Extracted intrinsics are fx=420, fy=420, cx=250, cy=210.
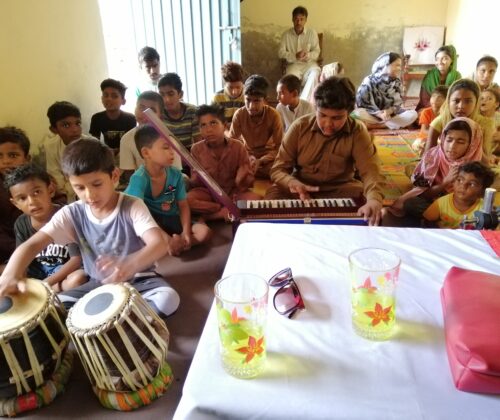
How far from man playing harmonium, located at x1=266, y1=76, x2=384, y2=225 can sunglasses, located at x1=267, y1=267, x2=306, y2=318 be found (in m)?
1.16

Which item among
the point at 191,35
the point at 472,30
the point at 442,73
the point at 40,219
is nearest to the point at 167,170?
the point at 40,219

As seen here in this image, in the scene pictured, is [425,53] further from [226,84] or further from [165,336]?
[165,336]

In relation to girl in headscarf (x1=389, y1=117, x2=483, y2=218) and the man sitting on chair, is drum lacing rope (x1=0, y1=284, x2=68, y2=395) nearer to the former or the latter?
girl in headscarf (x1=389, y1=117, x2=483, y2=218)

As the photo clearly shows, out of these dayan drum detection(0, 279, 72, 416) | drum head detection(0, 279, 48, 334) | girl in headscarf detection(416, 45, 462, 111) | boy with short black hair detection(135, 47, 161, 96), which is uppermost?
boy with short black hair detection(135, 47, 161, 96)

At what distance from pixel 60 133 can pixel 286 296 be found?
2375 millimetres

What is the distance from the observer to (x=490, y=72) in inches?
164

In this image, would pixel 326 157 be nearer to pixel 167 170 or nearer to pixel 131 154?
pixel 167 170

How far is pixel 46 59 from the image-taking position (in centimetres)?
295

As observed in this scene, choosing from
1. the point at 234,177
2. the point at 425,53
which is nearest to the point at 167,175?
the point at 234,177

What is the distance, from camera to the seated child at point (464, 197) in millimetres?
2121

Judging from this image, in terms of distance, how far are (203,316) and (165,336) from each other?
462 mm

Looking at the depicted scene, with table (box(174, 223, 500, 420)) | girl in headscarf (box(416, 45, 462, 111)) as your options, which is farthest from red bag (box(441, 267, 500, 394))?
girl in headscarf (box(416, 45, 462, 111))

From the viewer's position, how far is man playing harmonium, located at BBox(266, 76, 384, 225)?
218 centimetres

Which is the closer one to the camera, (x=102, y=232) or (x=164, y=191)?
(x=102, y=232)
